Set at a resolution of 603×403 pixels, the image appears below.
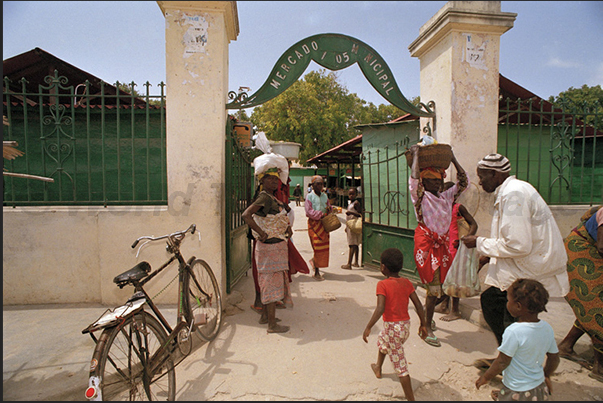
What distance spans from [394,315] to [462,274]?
130 centimetres

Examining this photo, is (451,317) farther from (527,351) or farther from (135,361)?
(135,361)

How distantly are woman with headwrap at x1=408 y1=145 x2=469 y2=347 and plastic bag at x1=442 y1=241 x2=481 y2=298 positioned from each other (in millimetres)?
76

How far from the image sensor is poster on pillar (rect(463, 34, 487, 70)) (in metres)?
4.38

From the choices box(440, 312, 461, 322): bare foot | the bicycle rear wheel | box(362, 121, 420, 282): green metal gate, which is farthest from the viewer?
box(362, 121, 420, 282): green metal gate

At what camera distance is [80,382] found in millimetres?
2684

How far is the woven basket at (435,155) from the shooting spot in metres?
3.61

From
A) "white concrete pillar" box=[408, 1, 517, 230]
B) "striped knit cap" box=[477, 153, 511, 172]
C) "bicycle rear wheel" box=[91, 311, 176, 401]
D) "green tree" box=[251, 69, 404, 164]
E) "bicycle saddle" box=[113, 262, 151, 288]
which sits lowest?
"bicycle rear wheel" box=[91, 311, 176, 401]

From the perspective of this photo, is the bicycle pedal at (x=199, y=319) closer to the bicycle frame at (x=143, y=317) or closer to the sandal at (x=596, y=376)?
the bicycle frame at (x=143, y=317)

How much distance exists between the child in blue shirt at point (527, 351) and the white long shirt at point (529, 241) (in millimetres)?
404

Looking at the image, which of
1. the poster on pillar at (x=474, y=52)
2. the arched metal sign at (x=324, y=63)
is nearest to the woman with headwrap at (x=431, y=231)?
the arched metal sign at (x=324, y=63)

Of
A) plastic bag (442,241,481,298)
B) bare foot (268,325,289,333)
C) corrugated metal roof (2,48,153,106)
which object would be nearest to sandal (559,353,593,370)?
plastic bag (442,241,481,298)

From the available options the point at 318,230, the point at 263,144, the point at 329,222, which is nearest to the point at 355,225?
the point at 329,222

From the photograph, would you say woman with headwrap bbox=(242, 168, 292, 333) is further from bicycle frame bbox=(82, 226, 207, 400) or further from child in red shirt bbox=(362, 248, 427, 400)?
child in red shirt bbox=(362, 248, 427, 400)

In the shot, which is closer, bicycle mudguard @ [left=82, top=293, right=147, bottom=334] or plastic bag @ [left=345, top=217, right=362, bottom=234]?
bicycle mudguard @ [left=82, top=293, right=147, bottom=334]
